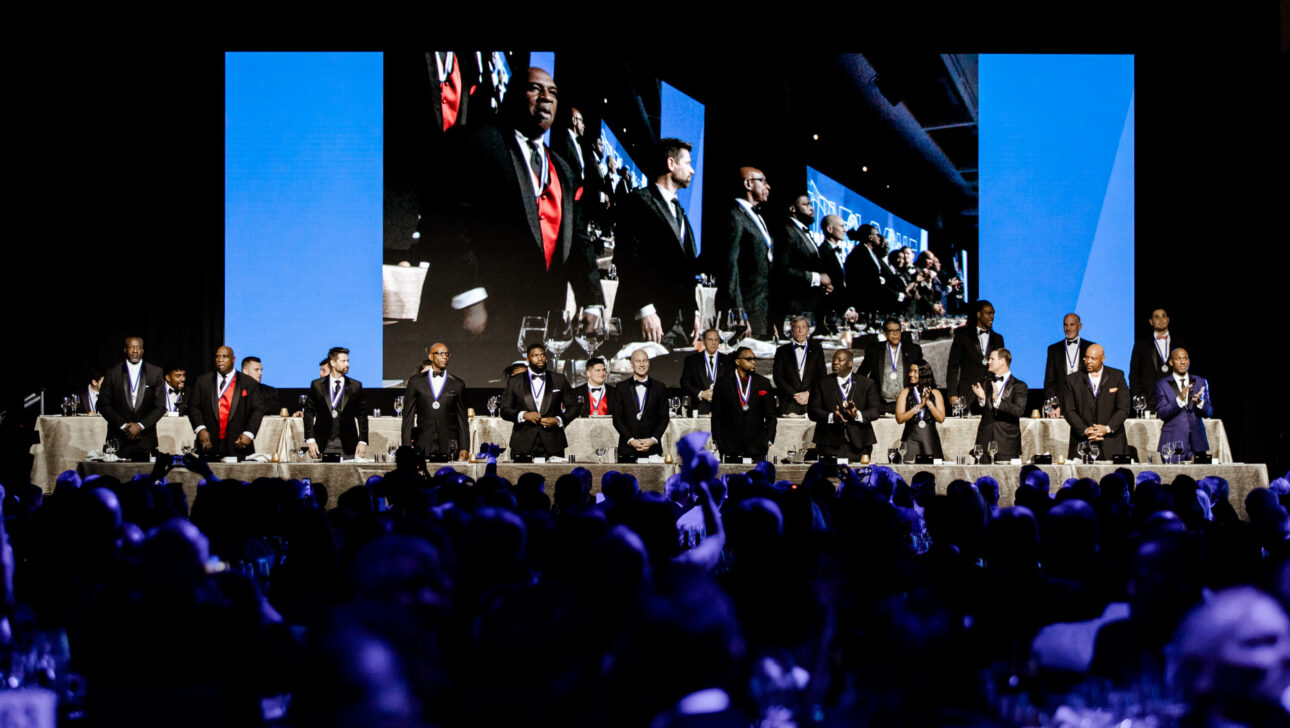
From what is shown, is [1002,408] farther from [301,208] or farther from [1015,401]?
[301,208]

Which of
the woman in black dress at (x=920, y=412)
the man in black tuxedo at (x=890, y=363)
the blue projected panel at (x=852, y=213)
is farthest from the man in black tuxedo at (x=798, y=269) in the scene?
the woman in black dress at (x=920, y=412)

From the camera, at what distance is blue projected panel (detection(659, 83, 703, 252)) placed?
13953 mm

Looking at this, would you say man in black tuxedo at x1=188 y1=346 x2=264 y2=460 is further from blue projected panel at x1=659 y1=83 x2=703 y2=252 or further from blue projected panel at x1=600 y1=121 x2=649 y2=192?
blue projected panel at x1=659 y1=83 x2=703 y2=252

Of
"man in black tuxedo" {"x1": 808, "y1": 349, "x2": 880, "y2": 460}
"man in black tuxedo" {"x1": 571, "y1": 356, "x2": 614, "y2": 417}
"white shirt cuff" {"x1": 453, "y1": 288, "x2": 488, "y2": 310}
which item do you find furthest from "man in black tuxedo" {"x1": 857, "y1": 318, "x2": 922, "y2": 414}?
"white shirt cuff" {"x1": 453, "y1": 288, "x2": 488, "y2": 310}

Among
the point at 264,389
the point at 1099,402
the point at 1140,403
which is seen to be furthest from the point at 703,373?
the point at 264,389

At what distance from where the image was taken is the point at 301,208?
14.1 meters

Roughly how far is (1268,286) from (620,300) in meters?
7.47

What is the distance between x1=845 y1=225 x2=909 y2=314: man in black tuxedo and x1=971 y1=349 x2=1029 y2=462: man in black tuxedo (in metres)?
3.36

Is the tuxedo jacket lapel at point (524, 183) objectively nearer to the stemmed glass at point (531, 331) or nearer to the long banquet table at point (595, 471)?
the stemmed glass at point (531, 331)

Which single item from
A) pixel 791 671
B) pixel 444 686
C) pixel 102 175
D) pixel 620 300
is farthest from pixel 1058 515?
pixel 102 175

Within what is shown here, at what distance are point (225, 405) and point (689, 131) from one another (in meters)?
6.18

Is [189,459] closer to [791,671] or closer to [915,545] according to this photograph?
[915,545]

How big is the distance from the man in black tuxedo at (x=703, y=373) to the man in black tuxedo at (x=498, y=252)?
6.63 ft

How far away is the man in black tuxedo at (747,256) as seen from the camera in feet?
45.8
